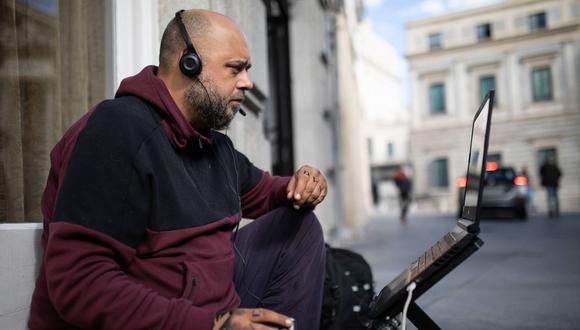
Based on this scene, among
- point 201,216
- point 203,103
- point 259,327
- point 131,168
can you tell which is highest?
point 203,103

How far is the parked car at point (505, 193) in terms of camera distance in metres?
14.2

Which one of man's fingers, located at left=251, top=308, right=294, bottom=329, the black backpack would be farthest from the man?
the black backpack

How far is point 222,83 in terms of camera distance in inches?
68.6

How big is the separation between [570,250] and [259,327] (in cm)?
621

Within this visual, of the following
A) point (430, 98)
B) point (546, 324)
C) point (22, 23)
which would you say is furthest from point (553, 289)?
point (430, 98)

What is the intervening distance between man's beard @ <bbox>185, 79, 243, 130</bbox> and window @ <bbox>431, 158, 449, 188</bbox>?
33.1 meters

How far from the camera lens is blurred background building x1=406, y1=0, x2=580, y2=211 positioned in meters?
29.8

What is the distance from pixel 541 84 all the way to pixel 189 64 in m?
33.6

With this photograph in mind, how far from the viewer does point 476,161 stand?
5.48 ft

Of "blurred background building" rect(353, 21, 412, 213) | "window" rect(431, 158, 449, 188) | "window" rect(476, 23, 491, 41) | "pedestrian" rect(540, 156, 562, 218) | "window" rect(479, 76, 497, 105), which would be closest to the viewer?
"pedestrian" rect(540, 156, 562, 218)

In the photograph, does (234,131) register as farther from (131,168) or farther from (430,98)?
(430,98)

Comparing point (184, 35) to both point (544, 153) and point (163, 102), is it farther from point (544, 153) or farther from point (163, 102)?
point (544, 153)

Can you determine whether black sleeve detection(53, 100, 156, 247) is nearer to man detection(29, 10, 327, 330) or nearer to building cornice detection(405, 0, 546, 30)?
man detection(29, 10, 327, 330)

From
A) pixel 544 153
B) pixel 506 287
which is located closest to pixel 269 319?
pixel 506 287
